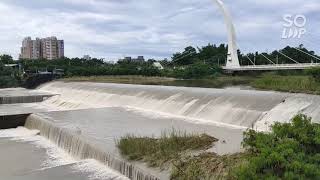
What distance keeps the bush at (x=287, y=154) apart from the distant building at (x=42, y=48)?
352 feet

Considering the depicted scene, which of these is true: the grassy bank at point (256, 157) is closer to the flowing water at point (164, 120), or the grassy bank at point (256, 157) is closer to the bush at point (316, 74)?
the flowing water at point (164, 120)

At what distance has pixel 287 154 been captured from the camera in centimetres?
509

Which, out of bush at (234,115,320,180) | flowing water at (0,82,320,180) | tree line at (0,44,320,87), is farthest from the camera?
tree line at (0,44,320,87)

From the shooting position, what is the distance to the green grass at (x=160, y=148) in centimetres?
774

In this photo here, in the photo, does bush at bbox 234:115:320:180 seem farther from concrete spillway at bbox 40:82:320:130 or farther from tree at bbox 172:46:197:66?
tree at bbox 172:46:197:66

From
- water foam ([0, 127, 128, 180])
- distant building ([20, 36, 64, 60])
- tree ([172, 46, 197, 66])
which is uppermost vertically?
distant building ([20, 36, 64, 60])

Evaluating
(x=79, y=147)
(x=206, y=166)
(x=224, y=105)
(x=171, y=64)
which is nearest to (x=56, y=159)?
(x=79, y=147)

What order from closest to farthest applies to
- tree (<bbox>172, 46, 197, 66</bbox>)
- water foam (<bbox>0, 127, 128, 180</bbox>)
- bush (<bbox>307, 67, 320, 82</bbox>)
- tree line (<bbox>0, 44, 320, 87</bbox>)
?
water foam (<bbox>0, 127, 128, 180</bbox>)
bush (<bbox>307, 67, 320, 82</bbox>)
tree line (<bbox>0, 44, 320, 87</bbox>)
tree (<bbox>172, 46, 197, 66</bbox>)

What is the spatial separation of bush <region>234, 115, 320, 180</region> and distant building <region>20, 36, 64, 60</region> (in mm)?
107425

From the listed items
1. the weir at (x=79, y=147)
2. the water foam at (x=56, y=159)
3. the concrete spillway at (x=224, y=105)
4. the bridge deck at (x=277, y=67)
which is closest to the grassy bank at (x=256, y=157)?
the weir at (x=79, y=147)

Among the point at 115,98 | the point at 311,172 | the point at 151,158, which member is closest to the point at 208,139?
the point at 151,158

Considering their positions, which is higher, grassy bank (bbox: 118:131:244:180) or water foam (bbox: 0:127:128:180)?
grassy bank (bbox: 118:131:244:180)

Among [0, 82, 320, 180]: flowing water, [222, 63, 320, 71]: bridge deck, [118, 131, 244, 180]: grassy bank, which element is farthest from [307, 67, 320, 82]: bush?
[222, 63, 320, 71]: bridge deck

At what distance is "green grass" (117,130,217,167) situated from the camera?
7739mm
